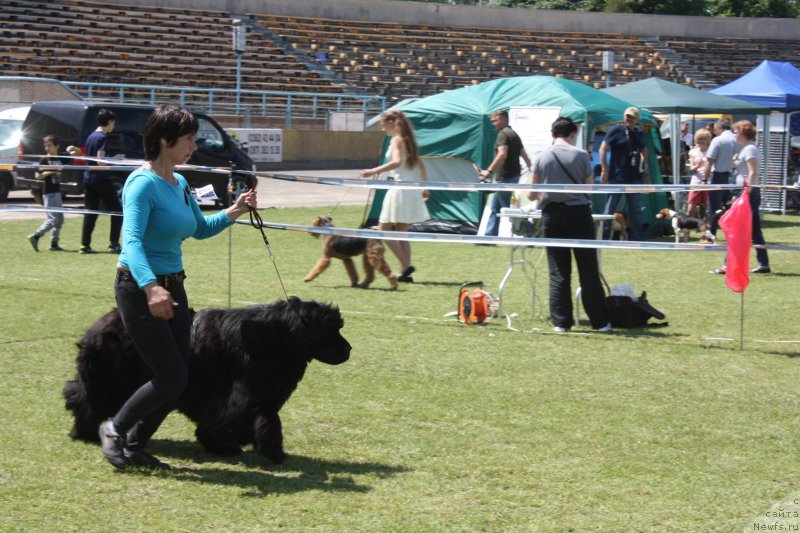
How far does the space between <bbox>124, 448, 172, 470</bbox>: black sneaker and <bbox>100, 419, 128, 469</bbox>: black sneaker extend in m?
0.04

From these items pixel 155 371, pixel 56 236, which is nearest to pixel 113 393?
pixel 155 371

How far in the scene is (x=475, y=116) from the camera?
53.0 feet

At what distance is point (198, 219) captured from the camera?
505 cm

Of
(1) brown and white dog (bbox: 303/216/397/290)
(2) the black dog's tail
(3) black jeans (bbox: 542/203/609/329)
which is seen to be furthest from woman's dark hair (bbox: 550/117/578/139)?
(2) the black dog's tail

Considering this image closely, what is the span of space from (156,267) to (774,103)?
17.3 meters

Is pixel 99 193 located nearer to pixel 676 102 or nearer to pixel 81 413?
pixel 81 413

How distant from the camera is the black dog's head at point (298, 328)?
16.7 ft

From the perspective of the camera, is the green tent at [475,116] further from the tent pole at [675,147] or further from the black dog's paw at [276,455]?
the black dog's paw at [276,455]

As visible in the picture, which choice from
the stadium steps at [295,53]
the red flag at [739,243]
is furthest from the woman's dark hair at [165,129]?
the stadium steps at [295,53]

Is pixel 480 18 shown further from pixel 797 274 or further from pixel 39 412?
pixel 39 412

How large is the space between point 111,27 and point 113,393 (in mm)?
33342

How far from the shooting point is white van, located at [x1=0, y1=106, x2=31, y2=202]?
62.6 ft

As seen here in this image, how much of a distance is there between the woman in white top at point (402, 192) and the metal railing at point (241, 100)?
19485 millimetres

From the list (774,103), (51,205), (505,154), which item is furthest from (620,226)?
(51,205)
